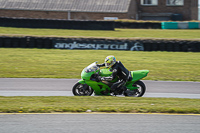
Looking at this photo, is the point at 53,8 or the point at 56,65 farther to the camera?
the point at 53,8

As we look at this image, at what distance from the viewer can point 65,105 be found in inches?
340

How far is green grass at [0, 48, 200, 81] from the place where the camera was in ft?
51.4

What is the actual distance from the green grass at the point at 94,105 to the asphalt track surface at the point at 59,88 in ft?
4.87

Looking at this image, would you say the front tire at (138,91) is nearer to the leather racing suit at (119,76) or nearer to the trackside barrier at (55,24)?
the leather racing suit at (119,76)

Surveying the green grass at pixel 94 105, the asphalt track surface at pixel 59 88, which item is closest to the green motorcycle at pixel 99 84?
the asphalt track surface at pixel 59 88

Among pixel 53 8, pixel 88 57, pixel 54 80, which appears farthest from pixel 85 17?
pixel 54 80

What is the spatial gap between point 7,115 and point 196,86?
26.7ft

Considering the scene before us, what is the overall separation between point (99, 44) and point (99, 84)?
13017 millimetres

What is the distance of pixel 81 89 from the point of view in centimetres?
1071

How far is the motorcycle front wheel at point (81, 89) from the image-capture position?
35.0 feet

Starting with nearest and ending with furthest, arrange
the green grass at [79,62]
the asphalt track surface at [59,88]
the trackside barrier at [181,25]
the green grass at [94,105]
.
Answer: the green grass at [94,105]
the asphalt track surface at [59,88]
the green grass at [79,62]
the trackside barrier at [181,25]

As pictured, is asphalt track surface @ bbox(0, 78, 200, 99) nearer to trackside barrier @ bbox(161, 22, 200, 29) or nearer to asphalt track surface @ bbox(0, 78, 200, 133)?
asphalt track surface @ bbox(0, 78, 200, 133)

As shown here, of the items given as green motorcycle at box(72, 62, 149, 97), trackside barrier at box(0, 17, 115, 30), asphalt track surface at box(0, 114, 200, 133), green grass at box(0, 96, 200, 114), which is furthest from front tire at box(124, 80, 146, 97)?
trackside barrier at box(0, 17, 115, 30)

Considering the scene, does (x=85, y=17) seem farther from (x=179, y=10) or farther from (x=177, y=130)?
(x=177, y=130)
